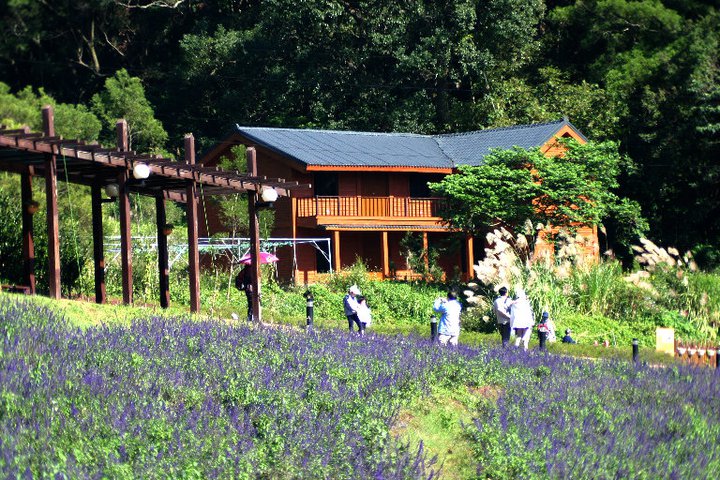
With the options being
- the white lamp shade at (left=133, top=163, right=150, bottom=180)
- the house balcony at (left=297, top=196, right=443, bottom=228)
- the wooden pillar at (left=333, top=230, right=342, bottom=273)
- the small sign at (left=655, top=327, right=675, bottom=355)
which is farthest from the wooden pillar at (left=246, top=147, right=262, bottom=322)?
the house balcony at (left=297, top=196, right=443, bottom=228)

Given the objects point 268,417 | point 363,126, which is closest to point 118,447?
point 268,417

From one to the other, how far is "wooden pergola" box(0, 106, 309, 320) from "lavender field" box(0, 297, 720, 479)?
174 inches

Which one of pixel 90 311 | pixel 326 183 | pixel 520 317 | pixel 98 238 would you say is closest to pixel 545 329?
pixel 520 317

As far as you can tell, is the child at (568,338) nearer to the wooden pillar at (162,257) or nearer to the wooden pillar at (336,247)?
the wooden pillar at (162,257)

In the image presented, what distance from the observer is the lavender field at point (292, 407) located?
846cm

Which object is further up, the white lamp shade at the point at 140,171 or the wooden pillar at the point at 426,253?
the white lamp shade at the point at 140,171

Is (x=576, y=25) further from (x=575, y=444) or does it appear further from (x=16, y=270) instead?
(x=575, y=444)

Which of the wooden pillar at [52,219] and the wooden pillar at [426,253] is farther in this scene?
the wooden pillar at [426,253]

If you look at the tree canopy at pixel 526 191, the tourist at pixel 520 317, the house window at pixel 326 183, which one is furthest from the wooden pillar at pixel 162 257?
the house window at pixel 326 183

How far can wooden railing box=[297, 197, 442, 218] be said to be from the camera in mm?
38812

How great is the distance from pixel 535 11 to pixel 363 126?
1022 cm

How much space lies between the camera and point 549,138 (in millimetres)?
39469

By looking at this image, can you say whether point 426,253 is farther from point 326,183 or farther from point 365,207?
point 326,183

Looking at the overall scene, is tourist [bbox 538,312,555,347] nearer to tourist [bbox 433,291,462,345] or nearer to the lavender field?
tourist [bbox 433,291,462,345]
